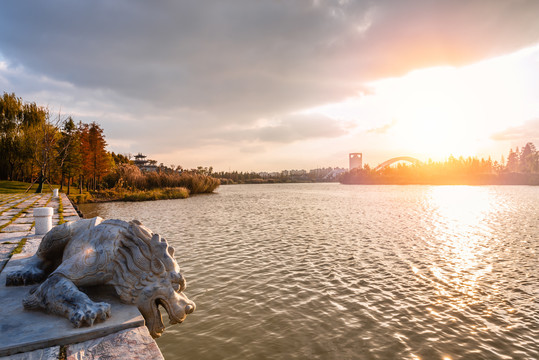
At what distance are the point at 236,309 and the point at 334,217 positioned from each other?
12.4 metres

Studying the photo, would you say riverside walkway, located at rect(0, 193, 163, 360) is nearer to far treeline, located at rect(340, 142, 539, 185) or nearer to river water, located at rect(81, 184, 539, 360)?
river water, located at rect(81, 184, 539, 360)

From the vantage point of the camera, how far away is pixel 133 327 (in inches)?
97.6

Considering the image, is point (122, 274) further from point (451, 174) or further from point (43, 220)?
point (451, 174)

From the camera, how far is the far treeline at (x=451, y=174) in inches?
2862

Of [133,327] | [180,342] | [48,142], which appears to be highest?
[48,142]

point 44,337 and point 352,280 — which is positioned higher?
point 44,337

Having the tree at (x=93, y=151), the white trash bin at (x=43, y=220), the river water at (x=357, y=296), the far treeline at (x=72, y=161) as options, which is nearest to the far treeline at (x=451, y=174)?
the far treeline at (x=72, y=161)

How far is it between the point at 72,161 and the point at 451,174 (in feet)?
282

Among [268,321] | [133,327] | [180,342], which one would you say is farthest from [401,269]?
[133,327]

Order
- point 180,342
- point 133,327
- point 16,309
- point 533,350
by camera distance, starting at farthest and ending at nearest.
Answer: point 180,342 → point 533,350 → point 16,309 → point 133,327

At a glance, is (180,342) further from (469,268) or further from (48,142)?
(48,142)

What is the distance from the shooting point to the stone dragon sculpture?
2645 mm

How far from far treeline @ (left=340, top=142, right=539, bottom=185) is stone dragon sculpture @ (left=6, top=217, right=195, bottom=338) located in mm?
82792

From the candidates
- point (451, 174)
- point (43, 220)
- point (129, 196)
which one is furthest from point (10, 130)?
point (451, 174)
